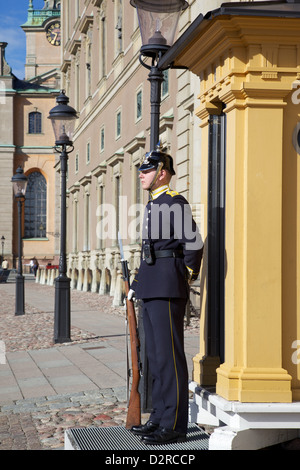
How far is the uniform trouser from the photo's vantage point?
195 inches

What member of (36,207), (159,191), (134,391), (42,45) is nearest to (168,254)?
(159,191)

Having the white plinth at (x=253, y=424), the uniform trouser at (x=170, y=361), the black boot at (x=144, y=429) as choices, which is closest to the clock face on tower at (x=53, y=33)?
the uniform trouser at (x=170, y=361)

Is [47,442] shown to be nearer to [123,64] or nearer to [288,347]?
[288,347]

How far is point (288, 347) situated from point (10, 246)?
57166mm

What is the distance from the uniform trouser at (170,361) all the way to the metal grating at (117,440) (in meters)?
0.15

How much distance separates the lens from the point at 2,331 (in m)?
14.1

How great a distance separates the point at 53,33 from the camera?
237 feet

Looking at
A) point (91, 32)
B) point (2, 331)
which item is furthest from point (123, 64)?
point (2, 331)

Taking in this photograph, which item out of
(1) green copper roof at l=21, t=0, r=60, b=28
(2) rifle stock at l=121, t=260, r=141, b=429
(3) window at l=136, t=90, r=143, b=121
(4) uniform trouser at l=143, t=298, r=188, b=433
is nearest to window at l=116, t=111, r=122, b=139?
(3) window at l=136, t=90, r=143, b=121

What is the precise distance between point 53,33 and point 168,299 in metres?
70.4

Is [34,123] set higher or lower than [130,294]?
higher

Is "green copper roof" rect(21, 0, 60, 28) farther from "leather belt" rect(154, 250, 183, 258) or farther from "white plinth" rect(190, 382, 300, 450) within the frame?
"white plinth" rect(190, 382, 300, 450)

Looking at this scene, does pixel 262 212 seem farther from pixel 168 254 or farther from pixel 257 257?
pixel 168 254

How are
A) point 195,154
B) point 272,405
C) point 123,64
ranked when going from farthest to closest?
point 123,64 → point 195,154 → point 272,405
